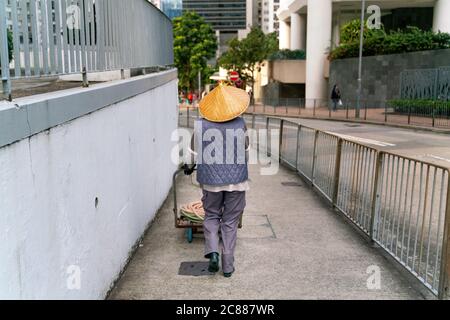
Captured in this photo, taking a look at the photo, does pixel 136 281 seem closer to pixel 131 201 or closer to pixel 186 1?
pixel 131 201

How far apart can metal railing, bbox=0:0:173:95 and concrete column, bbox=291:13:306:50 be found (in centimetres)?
3995

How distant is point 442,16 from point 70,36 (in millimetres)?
35839

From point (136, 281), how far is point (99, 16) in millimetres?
2701

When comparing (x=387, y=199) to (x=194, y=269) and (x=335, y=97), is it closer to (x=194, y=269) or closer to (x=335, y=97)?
(x=194, y=269)

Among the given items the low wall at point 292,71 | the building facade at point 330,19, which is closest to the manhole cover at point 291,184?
the building facade at point 330,19

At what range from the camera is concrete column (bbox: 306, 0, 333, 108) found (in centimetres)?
3619

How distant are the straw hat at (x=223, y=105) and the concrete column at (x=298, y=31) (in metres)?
42.4

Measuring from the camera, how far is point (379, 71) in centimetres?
3125

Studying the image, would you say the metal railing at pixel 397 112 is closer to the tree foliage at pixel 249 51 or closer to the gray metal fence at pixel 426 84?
the gray metal fence at pixel 426 84

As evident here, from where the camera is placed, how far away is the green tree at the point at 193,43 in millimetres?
58219

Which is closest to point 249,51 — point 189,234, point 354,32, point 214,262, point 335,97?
point 354,32

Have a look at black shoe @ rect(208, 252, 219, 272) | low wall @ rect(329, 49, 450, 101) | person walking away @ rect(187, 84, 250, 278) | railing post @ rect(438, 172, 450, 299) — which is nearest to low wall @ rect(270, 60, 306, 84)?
low wall @ rect(329, 49, 450, 101)

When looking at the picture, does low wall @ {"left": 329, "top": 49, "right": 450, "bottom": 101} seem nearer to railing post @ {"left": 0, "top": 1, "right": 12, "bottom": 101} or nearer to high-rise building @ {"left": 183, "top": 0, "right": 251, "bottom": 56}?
railing post @ {"left": 0, "top": 1, "right": 12, "bottom": 101}
